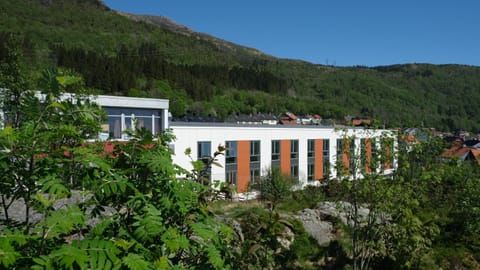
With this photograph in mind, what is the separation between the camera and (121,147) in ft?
11.2

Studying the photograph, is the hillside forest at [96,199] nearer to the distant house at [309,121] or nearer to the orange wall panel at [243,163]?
the orange wall panel at [243,163]

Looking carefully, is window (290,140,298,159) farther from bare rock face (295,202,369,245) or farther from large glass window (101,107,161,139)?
bare rock face (295,202,369,245)

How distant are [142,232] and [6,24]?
461 feet

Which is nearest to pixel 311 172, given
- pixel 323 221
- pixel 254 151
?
pixel 254 151

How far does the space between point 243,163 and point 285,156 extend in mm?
5569

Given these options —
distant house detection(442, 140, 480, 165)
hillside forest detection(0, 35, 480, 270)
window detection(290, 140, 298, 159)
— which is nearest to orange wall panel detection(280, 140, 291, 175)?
window detection(290, 140, 298, 159)

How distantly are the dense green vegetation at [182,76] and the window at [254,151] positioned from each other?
151ft

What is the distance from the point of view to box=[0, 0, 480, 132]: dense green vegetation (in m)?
94.0

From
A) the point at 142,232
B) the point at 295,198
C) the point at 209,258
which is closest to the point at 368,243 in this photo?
the point at 209,258

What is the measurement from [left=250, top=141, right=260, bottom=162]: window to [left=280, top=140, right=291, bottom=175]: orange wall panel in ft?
10.1

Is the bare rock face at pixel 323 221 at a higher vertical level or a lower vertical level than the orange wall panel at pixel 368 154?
lower

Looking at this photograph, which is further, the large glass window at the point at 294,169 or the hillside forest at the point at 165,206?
the large glass window at the point at 294,169

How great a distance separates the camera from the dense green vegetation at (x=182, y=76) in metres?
94.0

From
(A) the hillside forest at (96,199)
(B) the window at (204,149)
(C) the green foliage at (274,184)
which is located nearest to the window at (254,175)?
→ (C) the green foliage at (274,184)
